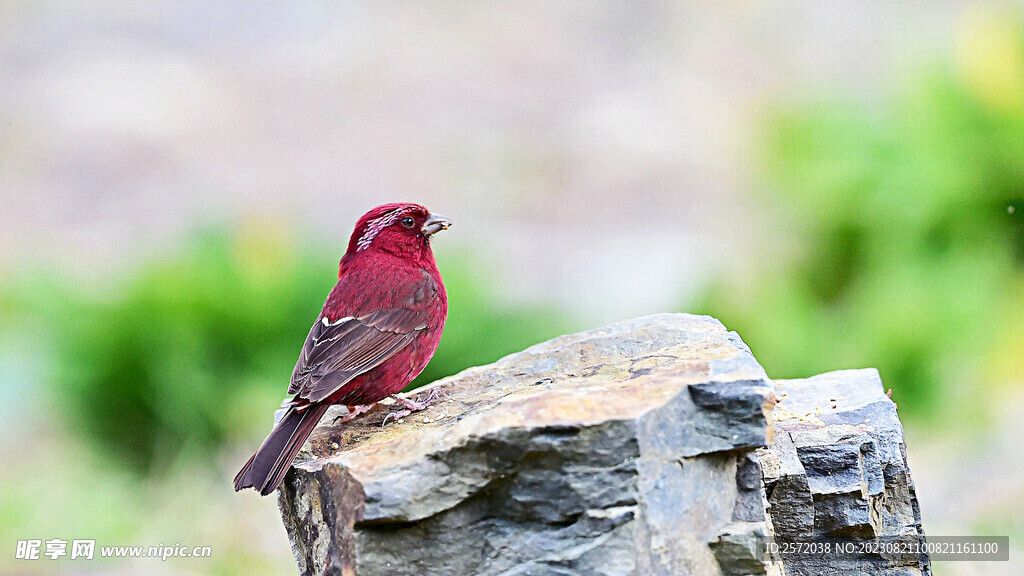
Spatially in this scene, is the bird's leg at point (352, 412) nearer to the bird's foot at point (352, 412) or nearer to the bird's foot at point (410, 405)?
the bird's foot at point (352, 412)

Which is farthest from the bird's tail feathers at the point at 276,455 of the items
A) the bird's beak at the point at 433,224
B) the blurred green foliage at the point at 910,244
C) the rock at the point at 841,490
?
the blurred green foliage at the point at 910,244

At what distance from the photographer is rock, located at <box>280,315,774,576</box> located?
237 cm

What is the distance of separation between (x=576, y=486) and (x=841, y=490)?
1044 millimetres

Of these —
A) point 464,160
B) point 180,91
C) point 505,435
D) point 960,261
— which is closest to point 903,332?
point 960,261

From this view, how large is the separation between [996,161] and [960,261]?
596mm

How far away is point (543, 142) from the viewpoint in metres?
10.9

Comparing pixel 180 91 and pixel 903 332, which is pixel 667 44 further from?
pixel 903 332

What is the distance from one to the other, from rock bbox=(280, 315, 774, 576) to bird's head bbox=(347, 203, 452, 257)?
3.37 ft

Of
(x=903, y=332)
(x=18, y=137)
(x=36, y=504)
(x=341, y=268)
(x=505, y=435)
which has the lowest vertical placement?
(x=36, y=504)

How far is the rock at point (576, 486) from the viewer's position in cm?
237

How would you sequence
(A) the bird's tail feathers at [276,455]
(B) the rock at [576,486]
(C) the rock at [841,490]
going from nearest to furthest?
(B) the rock at [576,486]
(A) the bird's tail feathers at [276,455]
(C) the rock at [841,490]

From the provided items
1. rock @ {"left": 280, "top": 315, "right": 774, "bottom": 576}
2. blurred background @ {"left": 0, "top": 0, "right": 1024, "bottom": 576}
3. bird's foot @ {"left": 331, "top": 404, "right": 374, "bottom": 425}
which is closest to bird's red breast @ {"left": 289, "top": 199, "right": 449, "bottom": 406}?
bird's foot @ {"left": 331, "top": 404, "right": 374, "bottom": 425}

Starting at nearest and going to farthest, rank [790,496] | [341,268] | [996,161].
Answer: [790,496]
[341,268]
[996,161]

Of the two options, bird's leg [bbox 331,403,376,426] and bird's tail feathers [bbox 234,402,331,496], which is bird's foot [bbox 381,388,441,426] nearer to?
bird's leg [bbox 331,403,376,426]
